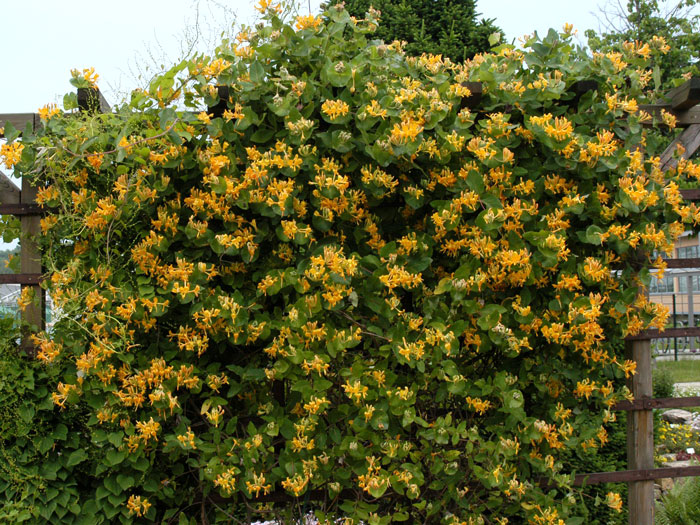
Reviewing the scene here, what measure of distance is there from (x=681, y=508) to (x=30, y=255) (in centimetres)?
375

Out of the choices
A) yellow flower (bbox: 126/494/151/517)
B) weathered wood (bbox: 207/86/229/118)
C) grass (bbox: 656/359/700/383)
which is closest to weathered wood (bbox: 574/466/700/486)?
yellow flower (bbox: 126/494/151/517)

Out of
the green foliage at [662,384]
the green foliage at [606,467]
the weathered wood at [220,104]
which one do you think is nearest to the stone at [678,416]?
the green foliage at [662,384]

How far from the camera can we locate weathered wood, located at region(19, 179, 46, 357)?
105 inches

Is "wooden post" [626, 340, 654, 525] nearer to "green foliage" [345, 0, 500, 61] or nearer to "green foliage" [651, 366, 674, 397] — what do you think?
"green foliage" [651, 366, 674, 397]

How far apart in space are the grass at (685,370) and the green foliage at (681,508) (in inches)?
246

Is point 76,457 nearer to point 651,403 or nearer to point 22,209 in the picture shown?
point 22,209

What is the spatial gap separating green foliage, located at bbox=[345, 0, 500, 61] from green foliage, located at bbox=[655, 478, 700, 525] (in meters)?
4.08

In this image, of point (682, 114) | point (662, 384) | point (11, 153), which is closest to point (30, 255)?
point (11, 153)

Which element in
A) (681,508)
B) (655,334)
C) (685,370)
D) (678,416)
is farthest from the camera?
(685,370)

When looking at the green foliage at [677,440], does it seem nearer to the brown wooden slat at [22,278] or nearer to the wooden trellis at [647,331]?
the wooden trellis at [647,331]

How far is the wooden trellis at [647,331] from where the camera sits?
2662 mm

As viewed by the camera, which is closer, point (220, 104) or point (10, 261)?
point (220, 104)

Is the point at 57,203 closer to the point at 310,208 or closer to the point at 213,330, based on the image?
the point at 213,330

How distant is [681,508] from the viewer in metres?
3.75
